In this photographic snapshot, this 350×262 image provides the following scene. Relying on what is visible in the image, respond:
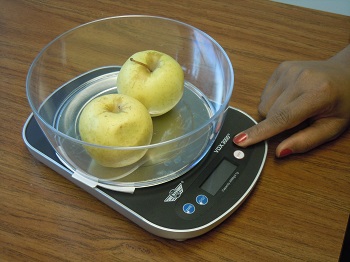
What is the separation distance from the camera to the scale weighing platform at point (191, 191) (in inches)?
23.7

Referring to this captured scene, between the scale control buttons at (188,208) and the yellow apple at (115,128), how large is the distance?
0.10 m

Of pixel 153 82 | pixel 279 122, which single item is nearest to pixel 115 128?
pixel 153 82

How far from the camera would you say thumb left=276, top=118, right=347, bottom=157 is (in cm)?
71

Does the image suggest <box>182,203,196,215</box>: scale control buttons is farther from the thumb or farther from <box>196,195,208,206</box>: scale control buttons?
the thumb

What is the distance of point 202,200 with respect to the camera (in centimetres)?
63

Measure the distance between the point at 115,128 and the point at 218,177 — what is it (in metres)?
0.18

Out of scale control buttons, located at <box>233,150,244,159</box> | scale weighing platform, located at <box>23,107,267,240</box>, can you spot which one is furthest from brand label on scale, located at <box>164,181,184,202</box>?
scale control buttons, located at <box>233,150,244,159</box>

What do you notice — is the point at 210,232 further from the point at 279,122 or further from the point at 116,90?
the point at 116,90

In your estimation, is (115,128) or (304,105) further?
(304,105)

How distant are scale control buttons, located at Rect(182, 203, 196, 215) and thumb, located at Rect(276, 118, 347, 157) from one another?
7.6 inches

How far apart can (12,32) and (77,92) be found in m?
0.32

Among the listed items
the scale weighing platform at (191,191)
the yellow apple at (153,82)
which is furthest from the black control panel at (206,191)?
the yellow apple at (153,82)

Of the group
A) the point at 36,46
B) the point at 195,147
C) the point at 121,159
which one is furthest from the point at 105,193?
the point at 36,46

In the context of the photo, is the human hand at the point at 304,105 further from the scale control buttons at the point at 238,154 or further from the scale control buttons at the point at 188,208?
the scale control buttons at the point at 188,208
